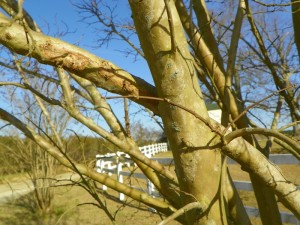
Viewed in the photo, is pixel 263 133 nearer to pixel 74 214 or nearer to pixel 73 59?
pixel 73 59

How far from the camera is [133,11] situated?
1.03m

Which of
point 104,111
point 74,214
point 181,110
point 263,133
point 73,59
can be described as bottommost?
point 74,214

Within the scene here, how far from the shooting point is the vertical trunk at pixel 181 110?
1.01 metres

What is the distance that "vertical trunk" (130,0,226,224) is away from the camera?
1013 mm

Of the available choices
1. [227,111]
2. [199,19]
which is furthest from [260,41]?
[227,111]

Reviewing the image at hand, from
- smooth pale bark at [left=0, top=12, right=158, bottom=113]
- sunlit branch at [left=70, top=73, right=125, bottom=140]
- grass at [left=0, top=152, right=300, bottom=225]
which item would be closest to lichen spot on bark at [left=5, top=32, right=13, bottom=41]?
smooth pale bark at [left=0, top=12, right=158, bottom=113]

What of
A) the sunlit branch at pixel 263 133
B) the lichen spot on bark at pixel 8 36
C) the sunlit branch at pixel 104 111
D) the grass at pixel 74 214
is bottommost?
the grass at pixel 74 214

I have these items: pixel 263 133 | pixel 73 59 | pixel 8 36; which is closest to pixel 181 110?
pixel 263 133

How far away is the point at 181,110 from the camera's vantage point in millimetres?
1017

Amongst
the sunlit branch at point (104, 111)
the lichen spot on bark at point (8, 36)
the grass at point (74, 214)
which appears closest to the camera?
the lichen spot on bark at point (8, 36)

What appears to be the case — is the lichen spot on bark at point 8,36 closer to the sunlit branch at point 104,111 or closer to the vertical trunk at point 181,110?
the vertical trunk at point 181,110

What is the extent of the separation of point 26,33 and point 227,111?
931 mm

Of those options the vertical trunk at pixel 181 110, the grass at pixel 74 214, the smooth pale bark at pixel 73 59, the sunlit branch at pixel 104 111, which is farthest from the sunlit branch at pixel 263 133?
the grass at pixel 74 214

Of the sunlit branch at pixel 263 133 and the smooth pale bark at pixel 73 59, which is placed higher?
the smooth pale bark at pixel 73 59
